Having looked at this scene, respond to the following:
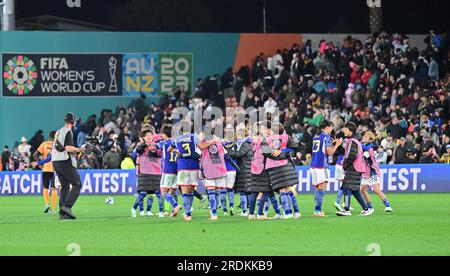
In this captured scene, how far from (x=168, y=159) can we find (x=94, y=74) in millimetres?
23085

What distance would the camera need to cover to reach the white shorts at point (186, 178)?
85.2 ft

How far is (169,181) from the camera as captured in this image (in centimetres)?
2702

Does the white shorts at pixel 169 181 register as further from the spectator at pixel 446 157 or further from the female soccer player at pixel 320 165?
the spectator at pixel 446 157

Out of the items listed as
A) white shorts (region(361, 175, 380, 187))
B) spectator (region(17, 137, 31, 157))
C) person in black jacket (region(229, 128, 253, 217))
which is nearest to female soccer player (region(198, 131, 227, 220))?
person in black jacket (region(229, 128, 253, 217))

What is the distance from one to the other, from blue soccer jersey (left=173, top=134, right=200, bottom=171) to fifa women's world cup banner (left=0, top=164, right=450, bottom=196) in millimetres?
12590

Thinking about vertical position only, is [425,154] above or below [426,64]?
below

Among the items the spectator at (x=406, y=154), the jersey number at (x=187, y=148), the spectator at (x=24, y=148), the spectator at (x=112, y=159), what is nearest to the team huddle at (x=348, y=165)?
the jersey number at (x=187, y=148)

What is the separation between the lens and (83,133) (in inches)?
1838

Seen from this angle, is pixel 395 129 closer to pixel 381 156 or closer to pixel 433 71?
pixel 381 156

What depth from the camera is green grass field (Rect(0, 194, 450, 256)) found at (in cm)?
1952

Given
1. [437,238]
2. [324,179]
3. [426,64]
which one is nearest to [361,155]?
[324,179]

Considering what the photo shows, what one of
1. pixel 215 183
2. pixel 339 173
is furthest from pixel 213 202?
pixel 339 173

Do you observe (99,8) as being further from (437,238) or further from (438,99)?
(437,238)

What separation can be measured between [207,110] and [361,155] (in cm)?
1850
